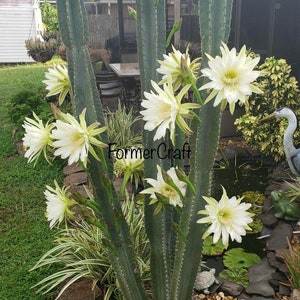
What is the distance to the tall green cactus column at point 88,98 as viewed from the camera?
1411mm

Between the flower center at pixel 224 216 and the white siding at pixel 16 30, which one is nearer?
the flower center at pixel 224 216

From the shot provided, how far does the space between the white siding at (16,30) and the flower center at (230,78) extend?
1294cm

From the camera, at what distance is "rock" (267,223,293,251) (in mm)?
2721

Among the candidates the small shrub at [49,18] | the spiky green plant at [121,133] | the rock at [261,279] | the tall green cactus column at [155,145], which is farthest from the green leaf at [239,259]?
the small shrub at [49,18]

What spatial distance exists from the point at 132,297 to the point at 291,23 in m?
4.31

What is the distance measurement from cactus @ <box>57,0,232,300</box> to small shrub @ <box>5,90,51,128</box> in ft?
11.4

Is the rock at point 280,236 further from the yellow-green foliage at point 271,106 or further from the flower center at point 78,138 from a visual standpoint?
the flower center at point 78,138

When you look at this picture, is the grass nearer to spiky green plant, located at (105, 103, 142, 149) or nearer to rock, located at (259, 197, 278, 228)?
spiky green plant, located at (105, 103, 142, 149)

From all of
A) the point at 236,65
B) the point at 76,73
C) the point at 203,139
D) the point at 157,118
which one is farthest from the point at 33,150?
the point at 236,65

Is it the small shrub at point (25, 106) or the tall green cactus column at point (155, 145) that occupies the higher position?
the tall green cactus column at point (155, 145)

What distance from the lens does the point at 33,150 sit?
1.36m

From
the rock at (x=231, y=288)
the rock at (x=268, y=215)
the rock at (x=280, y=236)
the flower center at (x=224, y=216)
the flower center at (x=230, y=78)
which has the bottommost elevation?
the rock at (x=268, y=215)

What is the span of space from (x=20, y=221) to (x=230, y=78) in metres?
2.50

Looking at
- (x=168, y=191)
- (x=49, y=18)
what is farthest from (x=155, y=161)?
(x=49, y=18)
